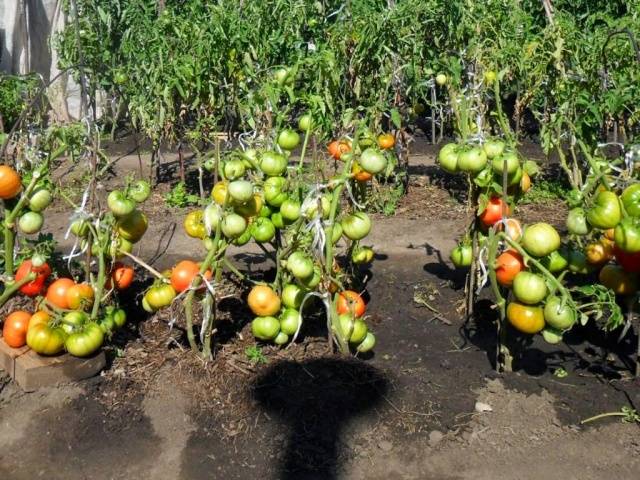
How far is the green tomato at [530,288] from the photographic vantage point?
2805mm

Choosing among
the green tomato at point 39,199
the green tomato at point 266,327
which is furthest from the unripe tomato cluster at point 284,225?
the green tomato at point 39,199

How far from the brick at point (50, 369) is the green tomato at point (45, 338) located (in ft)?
0.19

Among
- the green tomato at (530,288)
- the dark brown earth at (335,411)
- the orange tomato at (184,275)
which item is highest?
the green tomato at (530,288)

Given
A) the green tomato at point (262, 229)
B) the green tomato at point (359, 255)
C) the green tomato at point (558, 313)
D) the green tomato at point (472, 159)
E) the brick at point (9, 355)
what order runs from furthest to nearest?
the green tomato at point (359, 255) < the brick at point (9, 355) < the green tomato at point (262, 229) < the green tomato at point (472, 159) < the green tomato at point (558, 313)

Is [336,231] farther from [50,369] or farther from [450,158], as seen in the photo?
[50,369]

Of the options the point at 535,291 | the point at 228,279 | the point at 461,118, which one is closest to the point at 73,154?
the point at 228,279

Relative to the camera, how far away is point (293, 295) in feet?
10.9

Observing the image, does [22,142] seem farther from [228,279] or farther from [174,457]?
[174,457]

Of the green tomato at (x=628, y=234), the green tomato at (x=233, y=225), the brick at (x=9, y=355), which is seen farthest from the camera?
the brick at (x=9, y=355)

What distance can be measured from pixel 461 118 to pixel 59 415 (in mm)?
2505

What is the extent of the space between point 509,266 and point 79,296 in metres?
2.00

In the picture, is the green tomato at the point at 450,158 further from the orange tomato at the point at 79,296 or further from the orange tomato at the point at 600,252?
the orange tomato at the point at 79,296

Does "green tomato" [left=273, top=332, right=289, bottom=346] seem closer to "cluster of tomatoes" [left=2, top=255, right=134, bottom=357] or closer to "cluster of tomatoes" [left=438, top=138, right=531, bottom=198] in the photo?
"cluster of tomatoes" [left=2, top=255, right=134, bottom=357]

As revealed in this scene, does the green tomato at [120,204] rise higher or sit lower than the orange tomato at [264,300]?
higher
